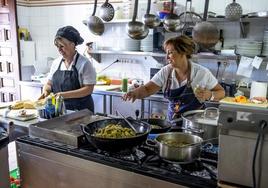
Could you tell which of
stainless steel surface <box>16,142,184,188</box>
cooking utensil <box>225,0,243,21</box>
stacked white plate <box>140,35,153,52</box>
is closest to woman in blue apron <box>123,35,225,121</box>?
stainless steel surface <box>16,142,184,188</box>

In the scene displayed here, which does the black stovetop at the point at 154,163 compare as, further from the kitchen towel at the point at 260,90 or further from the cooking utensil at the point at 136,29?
the kitchen towel at the point at 260,90

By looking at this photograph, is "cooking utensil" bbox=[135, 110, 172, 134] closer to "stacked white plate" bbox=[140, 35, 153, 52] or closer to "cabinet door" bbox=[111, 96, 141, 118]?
"cabinet door" bbox=[111, 96, 141, 118]

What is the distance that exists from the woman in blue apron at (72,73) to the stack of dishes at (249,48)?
5.85ft

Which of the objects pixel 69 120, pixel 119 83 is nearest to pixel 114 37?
pixel 119 83

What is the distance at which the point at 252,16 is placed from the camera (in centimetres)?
321

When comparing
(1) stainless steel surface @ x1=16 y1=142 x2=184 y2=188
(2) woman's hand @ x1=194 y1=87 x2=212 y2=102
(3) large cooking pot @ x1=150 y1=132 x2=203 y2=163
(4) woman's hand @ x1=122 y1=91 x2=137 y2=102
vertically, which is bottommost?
(1) stainless steel surface @ x1=16 y1=142 x2=184 y2=188

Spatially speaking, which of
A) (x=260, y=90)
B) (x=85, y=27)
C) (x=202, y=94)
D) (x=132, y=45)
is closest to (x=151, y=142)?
(x=202, y=94)

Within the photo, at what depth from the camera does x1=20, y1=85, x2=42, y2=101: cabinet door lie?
4.51 m

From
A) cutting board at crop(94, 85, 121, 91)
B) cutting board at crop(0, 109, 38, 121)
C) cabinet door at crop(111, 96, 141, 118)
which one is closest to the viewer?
cutting board at crop(0, 109, 38, 121)

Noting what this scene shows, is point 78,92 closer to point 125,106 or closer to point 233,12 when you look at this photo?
point 125,106

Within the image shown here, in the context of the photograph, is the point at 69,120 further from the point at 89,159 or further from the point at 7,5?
the point at 7,5

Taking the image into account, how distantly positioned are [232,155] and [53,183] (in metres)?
1.03

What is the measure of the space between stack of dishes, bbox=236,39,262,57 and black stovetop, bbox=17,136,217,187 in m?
2.12

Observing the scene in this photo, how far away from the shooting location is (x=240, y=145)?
1.08 meters
